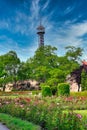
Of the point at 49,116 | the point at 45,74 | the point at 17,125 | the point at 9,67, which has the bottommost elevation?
the point at 17,125

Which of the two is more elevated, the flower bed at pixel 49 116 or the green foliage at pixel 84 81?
the green foliage at pixel 84 81

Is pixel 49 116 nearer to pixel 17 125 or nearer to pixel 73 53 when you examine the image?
pixel 17 125

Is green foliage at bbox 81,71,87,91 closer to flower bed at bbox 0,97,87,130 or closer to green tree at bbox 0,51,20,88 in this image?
green tree at bbox 0,51,20,88

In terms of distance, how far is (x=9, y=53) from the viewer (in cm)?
6241

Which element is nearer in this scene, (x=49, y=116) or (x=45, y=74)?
(x=49, y=116)

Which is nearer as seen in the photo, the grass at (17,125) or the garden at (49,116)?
the garden at (49,116)

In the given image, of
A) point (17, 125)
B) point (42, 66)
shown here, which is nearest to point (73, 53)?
point (42, 66)

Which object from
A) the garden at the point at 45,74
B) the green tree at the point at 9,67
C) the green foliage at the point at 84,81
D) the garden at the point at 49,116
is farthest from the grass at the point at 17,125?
the green tree at the point at 9,67

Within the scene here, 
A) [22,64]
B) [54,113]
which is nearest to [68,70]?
[22,64]

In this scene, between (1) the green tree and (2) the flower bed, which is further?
(1) the green tree

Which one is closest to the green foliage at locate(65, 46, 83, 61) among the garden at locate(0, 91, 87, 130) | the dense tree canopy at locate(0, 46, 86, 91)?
the dense tree canopy at locate(0, 46, 86, 91)

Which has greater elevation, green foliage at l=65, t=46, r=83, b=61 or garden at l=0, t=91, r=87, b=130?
green foliage at l=65, t=46, r=83, b=61

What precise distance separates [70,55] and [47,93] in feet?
65.4

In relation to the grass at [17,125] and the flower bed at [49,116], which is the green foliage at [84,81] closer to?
the flower bed at [49,116]
